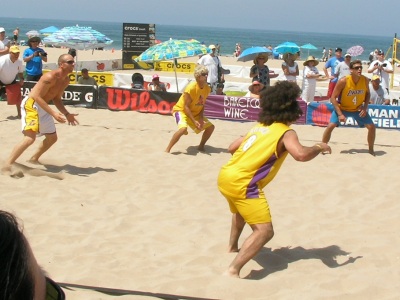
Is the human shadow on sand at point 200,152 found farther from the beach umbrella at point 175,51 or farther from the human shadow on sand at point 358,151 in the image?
the beach umbrella at point 175,51

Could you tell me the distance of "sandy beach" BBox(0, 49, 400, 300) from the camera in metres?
4.54

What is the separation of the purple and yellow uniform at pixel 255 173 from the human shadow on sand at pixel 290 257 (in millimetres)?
519

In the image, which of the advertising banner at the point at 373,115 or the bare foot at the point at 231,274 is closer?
the bare foot at the point at 231,274

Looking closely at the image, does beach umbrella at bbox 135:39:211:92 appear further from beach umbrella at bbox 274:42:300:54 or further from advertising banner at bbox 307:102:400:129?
beach umbrella at bbox 274:42:300:54

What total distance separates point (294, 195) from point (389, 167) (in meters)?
2.19

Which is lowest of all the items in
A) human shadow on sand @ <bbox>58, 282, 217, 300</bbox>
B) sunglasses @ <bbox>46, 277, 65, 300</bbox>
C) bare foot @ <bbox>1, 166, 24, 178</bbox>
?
bare foot @ <bbox>1, 166, 24, 178</bbox>

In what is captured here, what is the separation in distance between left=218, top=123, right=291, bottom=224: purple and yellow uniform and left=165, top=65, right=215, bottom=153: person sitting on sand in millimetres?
4559

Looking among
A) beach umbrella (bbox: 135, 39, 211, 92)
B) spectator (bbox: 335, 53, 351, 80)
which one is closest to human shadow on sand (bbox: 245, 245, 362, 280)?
beach umbrella (bbox: 135, 39, 211, 92)

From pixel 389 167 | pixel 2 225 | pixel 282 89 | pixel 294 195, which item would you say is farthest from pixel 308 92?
pixel 2 225

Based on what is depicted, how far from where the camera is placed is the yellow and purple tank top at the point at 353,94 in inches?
376

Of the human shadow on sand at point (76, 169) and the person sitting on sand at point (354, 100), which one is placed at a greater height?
the person sitting on sand at point (354, 100)

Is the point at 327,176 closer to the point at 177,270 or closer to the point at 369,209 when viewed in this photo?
the point at 369,209

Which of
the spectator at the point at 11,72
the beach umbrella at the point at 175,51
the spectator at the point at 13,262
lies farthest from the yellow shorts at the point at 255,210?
the beach umbrella at the point at 175,51

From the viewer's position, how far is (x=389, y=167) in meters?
8.72
